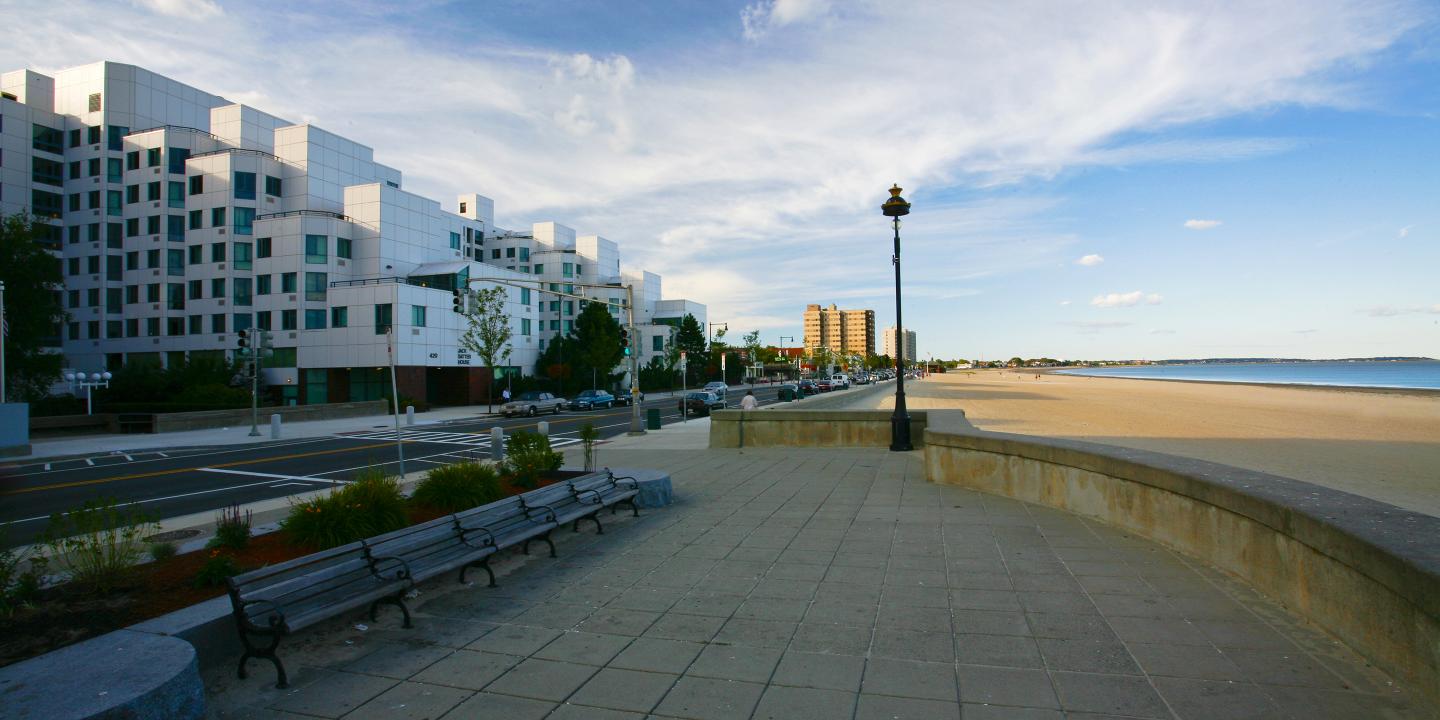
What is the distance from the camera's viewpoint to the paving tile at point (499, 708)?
4.04 meters

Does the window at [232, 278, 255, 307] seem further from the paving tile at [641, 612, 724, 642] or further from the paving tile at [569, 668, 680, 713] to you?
the paving tile at [569, 668, 680, 713]

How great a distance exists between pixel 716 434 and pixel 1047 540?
1172 cm

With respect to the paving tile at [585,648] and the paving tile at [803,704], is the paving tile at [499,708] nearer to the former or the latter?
the paving tile at [585,648]

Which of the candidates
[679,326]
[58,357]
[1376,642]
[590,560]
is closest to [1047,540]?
[1376,642]

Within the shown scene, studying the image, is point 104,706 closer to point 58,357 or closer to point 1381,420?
point 1381,420

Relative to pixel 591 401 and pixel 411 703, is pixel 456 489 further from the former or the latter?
pixel 591 401

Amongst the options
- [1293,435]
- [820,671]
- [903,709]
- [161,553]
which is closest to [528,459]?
[161,553]

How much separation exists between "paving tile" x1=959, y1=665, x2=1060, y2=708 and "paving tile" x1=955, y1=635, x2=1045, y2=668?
113 millimetres

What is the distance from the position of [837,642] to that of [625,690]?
1.59 meters

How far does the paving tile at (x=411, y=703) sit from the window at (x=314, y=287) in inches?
2135

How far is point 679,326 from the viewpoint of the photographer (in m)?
94.6

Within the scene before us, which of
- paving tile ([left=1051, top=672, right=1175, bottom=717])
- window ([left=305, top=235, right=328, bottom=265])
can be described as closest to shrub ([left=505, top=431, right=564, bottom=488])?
paving tile ([left=1051, top=672, right=1175, bottom=717])

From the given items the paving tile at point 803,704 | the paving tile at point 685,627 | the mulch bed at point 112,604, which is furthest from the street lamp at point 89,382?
the paving tile at point 803,704

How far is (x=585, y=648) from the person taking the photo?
506 cm
